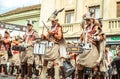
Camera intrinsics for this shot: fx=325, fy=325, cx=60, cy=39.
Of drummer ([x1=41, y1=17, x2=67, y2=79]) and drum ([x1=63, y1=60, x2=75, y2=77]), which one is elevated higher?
drummer ([x1=41, y1=17, x2=67, y2=79])

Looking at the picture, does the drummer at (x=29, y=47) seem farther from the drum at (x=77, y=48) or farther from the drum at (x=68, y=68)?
the drum at (x=68, y=68)

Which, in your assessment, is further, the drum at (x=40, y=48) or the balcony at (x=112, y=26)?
the balcony at (x=112, y=26)

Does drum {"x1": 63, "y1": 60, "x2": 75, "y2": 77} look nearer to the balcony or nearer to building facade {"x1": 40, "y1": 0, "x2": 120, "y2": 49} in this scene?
building facade {"x1": 40, "y1": 0, "x2": 120, "y2": 49}

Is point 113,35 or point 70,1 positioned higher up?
point 70,1

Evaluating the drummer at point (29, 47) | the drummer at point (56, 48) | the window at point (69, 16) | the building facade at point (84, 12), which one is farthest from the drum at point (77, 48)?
the window at point (69, 16)

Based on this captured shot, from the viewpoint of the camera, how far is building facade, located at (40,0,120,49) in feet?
75.7

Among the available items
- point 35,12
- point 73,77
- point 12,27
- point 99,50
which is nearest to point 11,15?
point 35,12

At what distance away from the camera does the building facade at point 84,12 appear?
909 inches

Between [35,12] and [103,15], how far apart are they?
42.9 feet

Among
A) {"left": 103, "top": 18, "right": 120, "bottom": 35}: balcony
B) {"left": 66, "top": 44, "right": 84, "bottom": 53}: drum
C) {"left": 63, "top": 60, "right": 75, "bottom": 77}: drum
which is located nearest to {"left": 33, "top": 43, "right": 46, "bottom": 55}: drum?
{"left": 66, "top": 44, "right": 84, "bottom": 53}: drum

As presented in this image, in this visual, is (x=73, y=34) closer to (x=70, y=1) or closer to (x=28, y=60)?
(x=70, y=1)

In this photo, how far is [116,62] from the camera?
34.6 ft

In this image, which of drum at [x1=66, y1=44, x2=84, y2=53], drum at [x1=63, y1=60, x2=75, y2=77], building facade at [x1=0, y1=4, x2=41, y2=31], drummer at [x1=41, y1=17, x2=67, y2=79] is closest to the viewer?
drum at [x1=66, y1=44, x2=84, y2=53]

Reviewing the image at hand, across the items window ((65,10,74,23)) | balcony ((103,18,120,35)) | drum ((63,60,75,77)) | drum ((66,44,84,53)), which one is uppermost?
window ((65,10,74,23))
